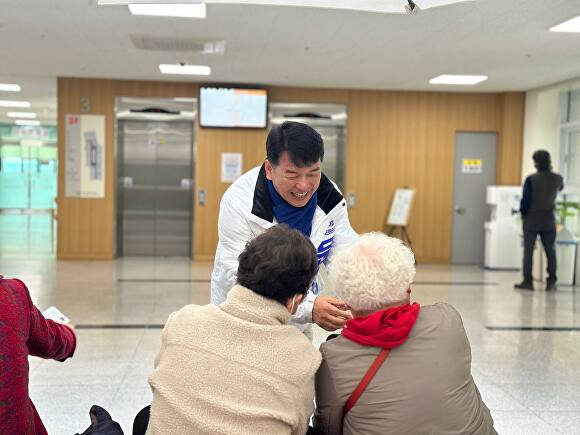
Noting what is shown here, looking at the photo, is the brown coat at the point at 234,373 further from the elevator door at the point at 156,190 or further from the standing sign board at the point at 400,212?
the elevator door at the point at 156,190

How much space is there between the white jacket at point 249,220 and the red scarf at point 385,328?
2.03ft

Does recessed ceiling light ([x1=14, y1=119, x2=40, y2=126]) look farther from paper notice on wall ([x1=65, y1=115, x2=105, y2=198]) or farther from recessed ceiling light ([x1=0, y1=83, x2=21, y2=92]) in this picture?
paper notice on wall ([x1=65, y1=115, x2=105, y2=198])

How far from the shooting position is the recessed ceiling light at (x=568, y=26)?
654 centimetres

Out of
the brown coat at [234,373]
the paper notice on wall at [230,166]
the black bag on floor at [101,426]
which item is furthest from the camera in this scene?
the paper notice on wall at [230,166]

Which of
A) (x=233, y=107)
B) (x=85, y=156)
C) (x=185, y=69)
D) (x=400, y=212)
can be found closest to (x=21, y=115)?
(x=85, y=156)

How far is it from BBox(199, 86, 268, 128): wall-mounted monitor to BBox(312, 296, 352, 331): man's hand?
925 centimetres

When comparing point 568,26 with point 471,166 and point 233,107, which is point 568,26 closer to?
point 471,166

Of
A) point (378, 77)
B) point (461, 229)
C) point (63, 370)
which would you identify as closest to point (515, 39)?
point (378, 77)

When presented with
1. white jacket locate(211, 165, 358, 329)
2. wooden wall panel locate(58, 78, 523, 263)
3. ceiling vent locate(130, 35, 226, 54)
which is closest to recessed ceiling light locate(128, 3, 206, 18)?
ceiling vent locate(130, 35, 226, 54)

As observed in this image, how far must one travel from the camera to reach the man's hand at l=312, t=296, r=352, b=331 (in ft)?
7.15

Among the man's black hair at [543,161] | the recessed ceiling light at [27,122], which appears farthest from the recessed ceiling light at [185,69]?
the recessed ceiling light at [27,122]

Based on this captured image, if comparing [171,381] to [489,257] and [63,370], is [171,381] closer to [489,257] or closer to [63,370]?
[63,370]

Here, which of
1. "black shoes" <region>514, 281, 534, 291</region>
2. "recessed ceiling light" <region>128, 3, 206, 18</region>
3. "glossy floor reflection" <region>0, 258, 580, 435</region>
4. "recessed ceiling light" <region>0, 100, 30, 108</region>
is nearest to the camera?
"glossy floor reflection" <region>0, 258, 580, 435</region>

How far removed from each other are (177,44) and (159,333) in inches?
149
